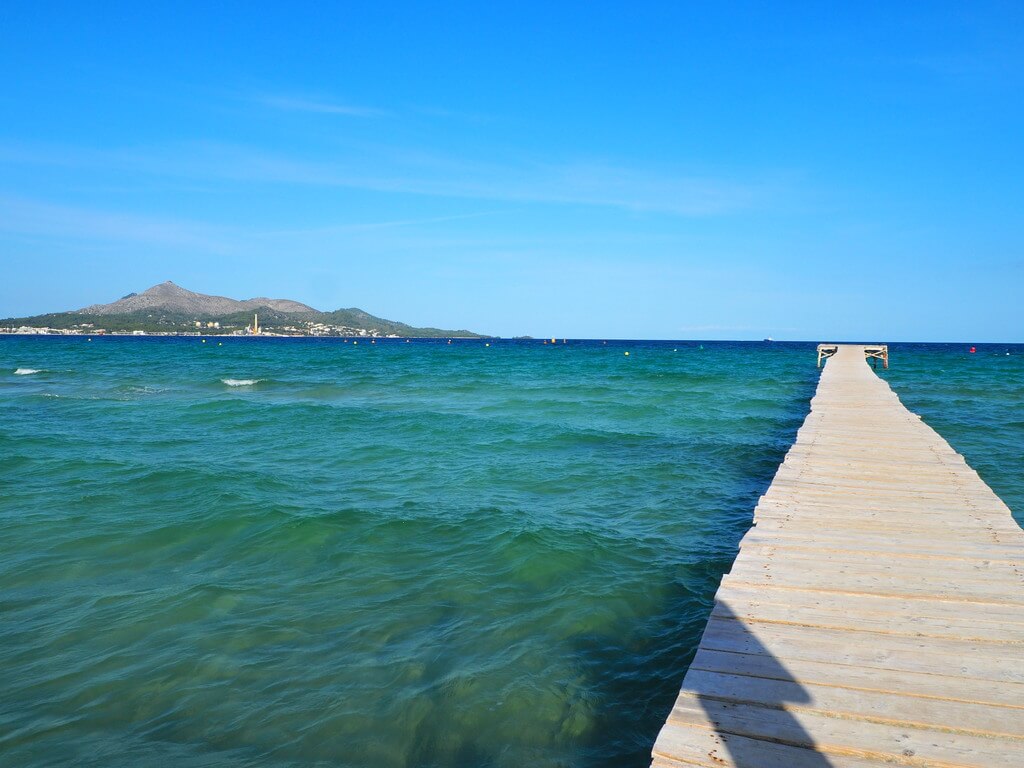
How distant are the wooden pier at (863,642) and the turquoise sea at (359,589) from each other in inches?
36.4

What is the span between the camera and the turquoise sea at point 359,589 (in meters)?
3.91

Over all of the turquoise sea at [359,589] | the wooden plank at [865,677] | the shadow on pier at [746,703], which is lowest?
the turquoise sea at [359,589]

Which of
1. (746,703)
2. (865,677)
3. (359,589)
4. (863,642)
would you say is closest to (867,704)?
(865,677)

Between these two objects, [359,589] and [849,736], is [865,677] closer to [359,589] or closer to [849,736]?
[849,736]

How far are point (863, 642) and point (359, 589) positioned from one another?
13.6 feet

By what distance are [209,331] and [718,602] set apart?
592 ft

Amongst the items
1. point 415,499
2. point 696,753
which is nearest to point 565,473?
point 415,499

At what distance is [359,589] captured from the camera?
589 centimetres

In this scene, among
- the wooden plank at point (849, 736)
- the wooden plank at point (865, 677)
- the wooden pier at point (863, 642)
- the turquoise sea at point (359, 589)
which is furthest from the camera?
the turquoise sea at point (359, 589)

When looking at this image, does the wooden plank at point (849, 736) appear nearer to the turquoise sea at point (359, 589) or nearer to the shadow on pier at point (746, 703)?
the shadow on pier at point (746, 703)

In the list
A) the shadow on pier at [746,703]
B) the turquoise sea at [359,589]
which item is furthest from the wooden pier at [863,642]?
the turquoise sea at [359,589]

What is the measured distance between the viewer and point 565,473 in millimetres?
10766

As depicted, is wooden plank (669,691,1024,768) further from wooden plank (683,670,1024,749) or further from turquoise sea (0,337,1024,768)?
turquoise sea (0,337,1024,768)

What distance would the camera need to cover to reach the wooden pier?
2662mm
